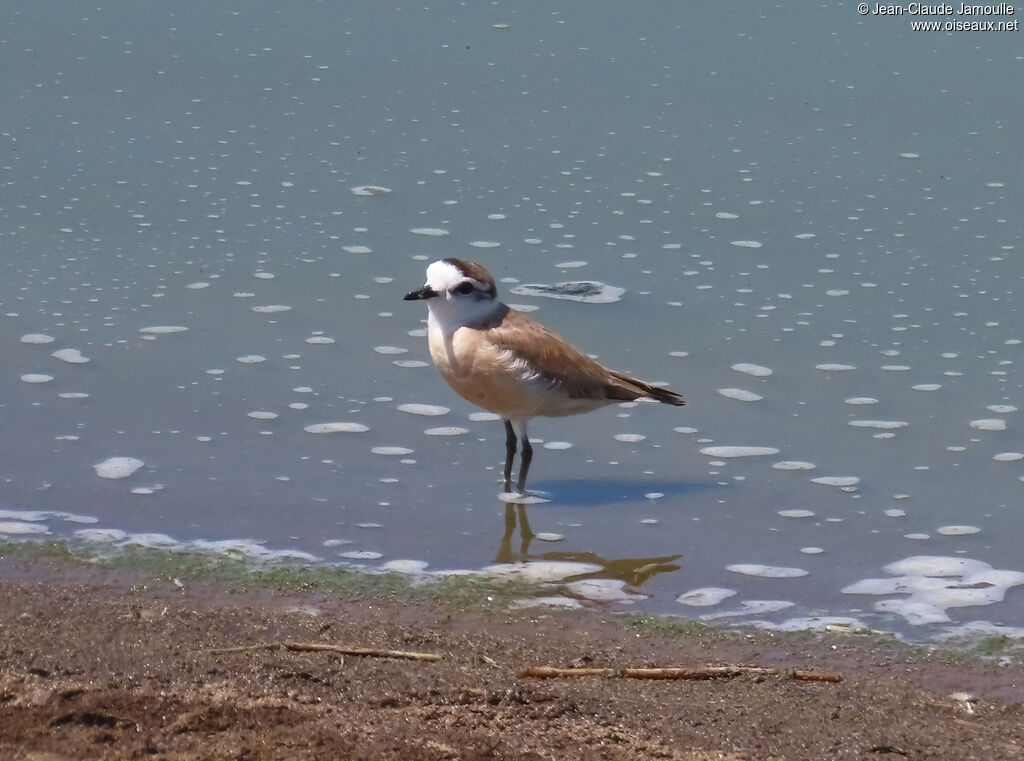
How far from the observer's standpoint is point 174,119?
12039mm

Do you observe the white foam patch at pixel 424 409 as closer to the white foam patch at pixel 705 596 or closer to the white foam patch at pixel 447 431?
the white foam patch at pixel 447 431

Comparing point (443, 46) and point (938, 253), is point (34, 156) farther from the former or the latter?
point (938, 253)

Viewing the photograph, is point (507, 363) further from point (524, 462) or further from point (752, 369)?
point (752, 369)

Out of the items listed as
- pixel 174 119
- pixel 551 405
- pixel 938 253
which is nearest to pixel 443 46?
pixel 174 119

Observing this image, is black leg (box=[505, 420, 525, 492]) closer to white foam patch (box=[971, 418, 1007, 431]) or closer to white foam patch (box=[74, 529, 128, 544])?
white foam patch (box=[74, 529, 128, 544])

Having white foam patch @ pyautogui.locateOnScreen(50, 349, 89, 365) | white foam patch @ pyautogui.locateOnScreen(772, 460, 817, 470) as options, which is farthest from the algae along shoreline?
white foam patch @ pyautogui.locateOnScreen(50, 349, 89, 365)

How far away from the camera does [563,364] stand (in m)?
7.01

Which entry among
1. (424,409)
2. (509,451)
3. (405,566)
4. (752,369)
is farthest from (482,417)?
(405,566)

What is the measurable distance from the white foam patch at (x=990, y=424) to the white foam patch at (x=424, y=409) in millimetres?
2546

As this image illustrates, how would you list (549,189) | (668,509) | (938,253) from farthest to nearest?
(549,189) < (938,253) < (668,509)

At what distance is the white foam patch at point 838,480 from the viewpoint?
6793mm

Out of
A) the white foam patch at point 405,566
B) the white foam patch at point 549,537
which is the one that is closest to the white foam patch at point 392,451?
the white foam patch at point 549,537

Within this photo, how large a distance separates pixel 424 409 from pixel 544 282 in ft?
6.49

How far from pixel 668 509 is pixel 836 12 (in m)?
9.38
